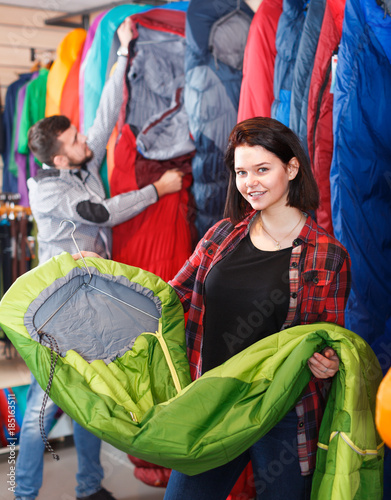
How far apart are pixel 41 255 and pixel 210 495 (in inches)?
58.0

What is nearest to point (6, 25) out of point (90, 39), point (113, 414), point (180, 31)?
point (90, 39)

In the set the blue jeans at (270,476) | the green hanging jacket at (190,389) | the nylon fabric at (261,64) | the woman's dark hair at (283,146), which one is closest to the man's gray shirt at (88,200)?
the nylon fabric at (261,64)

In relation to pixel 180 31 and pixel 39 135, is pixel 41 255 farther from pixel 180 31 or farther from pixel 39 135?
pixel 180 31

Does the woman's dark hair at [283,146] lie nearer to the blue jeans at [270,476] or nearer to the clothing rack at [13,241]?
the blue jeans at [270,476]

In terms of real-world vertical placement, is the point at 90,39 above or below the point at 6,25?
below

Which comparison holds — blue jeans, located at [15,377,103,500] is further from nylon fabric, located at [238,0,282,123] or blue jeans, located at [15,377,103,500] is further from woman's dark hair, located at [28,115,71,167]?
nylon fabric, located at [238,0,282,123]

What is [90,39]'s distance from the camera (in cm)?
299

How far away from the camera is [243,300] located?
1506 mm

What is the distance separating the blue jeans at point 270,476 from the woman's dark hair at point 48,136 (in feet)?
4.98

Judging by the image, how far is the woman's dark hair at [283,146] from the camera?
4.84 ft

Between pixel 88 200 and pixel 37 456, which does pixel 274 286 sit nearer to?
pixel 88 200

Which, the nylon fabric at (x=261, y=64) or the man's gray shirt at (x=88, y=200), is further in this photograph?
the man's gray shirt at (x=88, y=200)

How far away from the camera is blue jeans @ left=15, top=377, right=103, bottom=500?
239cm

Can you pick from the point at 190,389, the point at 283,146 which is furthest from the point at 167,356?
the point at 283,146
